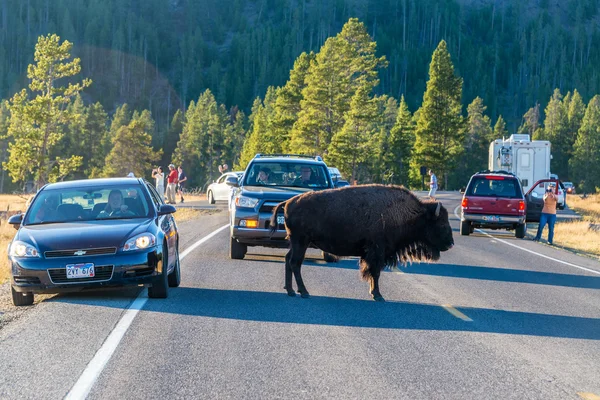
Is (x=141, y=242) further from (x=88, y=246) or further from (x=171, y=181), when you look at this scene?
(x=171, y=181)

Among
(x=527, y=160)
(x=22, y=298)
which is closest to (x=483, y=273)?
(x=22, y=298)

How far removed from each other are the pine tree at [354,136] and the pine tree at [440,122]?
69.0 feet

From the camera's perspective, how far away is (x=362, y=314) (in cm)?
999

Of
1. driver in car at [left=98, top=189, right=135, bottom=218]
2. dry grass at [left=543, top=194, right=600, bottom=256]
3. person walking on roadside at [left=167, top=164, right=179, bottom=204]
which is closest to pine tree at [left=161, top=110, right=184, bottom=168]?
person walking on roadside at [left=167, top=164, right=179, bottom=204]

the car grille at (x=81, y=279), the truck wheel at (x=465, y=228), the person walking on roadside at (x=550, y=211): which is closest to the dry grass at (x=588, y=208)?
the truck wheel at (x=465, y=228)

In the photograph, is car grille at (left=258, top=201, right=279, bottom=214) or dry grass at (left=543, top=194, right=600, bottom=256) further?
dry grass at (left=543, top=194, right=600, bottom=256)

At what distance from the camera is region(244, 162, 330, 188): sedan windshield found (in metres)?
16.0

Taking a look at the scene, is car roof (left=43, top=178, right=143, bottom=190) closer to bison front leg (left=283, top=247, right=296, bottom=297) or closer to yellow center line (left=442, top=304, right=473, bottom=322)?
bison front leg (left=283, top=247, right=296, bottom=297)

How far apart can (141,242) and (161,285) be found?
61 cm

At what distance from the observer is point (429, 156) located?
90062mm

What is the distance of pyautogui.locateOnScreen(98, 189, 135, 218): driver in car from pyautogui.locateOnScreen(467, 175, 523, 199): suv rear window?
621 inches

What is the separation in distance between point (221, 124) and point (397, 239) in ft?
390

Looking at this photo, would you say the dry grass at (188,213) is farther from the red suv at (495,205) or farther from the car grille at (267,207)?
the car grille at (267,207)

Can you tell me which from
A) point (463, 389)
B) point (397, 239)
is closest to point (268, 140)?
point (397, 239)
